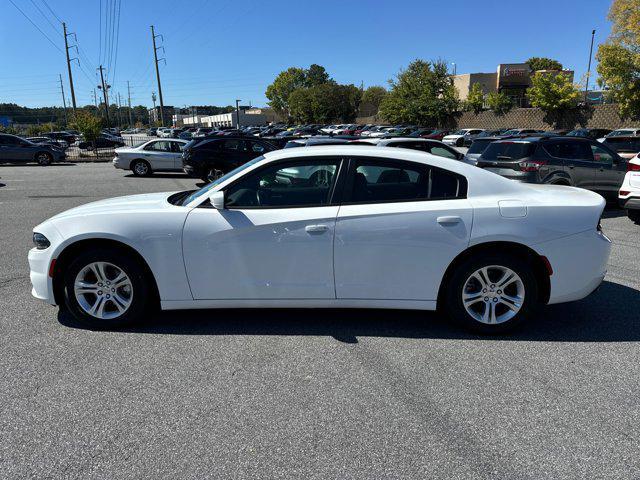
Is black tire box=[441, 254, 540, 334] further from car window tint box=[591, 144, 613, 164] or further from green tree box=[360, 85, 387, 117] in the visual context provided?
green tree box=[360, 85, 387, 117]

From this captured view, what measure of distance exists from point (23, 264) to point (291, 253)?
4263mm

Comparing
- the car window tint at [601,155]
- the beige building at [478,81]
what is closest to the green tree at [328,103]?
the beige building at [478,81]

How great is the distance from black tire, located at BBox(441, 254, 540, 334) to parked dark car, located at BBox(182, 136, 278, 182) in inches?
487

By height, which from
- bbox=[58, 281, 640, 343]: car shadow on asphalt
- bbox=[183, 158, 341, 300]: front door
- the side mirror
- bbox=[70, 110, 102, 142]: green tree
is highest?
bbox=[70, 110, 102, 142]: green tree

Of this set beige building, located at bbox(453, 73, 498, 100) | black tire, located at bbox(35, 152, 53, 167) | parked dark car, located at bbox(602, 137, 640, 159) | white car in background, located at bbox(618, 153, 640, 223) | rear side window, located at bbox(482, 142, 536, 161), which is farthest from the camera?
beige building, located at bbox(453, 73, 498, 100)

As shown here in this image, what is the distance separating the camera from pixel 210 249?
3943mm

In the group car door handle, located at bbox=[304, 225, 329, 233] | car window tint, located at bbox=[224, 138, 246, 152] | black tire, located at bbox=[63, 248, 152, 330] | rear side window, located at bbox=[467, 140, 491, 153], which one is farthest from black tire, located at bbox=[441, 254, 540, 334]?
car window tint, located at bbox=[224, 138, 246, 152]

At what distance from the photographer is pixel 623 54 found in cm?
3134

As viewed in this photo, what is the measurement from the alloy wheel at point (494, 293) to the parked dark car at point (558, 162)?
5940mm

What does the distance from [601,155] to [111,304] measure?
392 inches

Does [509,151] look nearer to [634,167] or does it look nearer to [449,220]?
[634,167]

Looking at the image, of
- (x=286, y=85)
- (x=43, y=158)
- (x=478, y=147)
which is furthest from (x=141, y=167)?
(x=286, y=85)

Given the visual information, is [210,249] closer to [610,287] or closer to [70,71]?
[610,287]

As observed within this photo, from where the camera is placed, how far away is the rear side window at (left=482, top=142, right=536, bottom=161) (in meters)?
9.49
